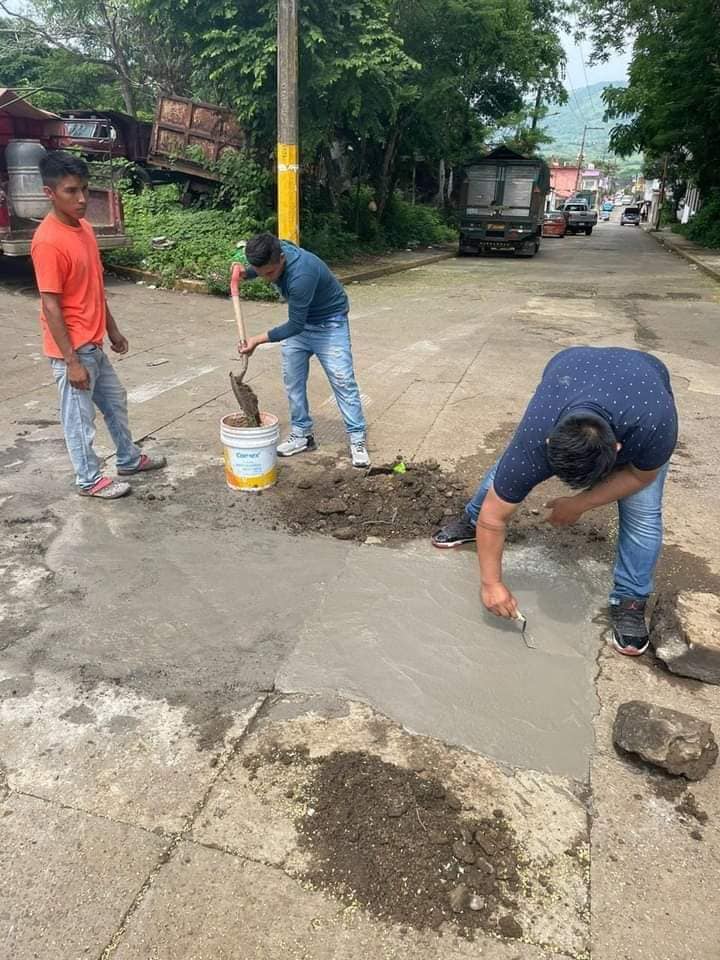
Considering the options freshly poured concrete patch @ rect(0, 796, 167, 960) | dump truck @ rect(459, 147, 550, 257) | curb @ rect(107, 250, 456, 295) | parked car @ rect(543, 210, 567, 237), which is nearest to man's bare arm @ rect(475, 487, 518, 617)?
freshly poured concrete patch @ rect(0, 796, 167, 960)

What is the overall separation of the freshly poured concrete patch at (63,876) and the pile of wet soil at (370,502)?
6.45 feet

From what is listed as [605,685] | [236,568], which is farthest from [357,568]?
[605,685]

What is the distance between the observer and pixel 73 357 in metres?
3.69

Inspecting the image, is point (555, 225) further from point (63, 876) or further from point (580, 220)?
point (63, 876)

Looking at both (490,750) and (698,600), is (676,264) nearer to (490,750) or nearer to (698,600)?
(698,600)

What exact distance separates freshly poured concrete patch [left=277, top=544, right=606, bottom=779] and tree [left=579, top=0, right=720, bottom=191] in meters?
20.4

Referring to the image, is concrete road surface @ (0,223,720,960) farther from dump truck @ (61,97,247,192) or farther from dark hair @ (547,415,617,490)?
dump truck @ (61,97,247,192)

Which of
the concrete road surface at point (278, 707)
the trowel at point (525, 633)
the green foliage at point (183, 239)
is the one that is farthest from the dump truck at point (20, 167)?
the trowel at point (525, 633)

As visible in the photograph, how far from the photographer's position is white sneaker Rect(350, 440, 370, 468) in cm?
451

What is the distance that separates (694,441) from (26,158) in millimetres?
9545

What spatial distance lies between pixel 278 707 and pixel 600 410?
4.87 feet

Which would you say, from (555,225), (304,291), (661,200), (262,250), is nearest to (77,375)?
(262,250)

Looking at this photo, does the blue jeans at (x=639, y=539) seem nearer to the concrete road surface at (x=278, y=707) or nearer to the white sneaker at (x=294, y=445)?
the concrete road surface at (x=278, y=707)

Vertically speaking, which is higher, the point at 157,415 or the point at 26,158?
the point at 26,158
